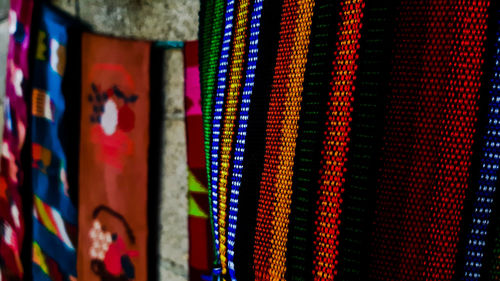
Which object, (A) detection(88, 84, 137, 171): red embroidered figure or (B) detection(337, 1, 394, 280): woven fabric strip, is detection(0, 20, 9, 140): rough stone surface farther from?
(B) detection(337, 1, 394, 280): woven fabric strip

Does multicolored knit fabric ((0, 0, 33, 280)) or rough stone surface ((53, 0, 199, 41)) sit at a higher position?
rough stone surface ((53, 0, 199, 41))

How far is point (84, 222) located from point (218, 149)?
880 millimetres

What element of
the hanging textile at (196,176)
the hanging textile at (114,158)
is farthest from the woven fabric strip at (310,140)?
the hanging textile at (114,158)

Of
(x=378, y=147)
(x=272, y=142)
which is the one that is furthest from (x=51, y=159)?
(x=378, y=147)

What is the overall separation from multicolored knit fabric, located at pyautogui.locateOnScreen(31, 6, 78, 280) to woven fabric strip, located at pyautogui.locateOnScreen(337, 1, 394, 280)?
40.5 inches

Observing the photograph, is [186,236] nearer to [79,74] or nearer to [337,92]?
[79,74]

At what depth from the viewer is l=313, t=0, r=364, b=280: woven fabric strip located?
310mm

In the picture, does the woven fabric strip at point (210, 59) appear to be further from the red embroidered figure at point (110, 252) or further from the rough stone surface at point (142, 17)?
the red embroidered figure at point (110, 252)

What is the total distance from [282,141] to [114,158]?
0.80 metres

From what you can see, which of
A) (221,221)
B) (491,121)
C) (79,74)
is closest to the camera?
(491,121)

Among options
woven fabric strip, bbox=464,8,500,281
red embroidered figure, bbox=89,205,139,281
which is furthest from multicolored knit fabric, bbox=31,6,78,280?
woven fabric strip, bbox=464,8,500,281

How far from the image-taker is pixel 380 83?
0.30m

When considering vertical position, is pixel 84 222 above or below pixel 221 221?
below

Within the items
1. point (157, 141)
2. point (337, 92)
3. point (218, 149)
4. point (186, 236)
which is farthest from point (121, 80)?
point (337, 92)
